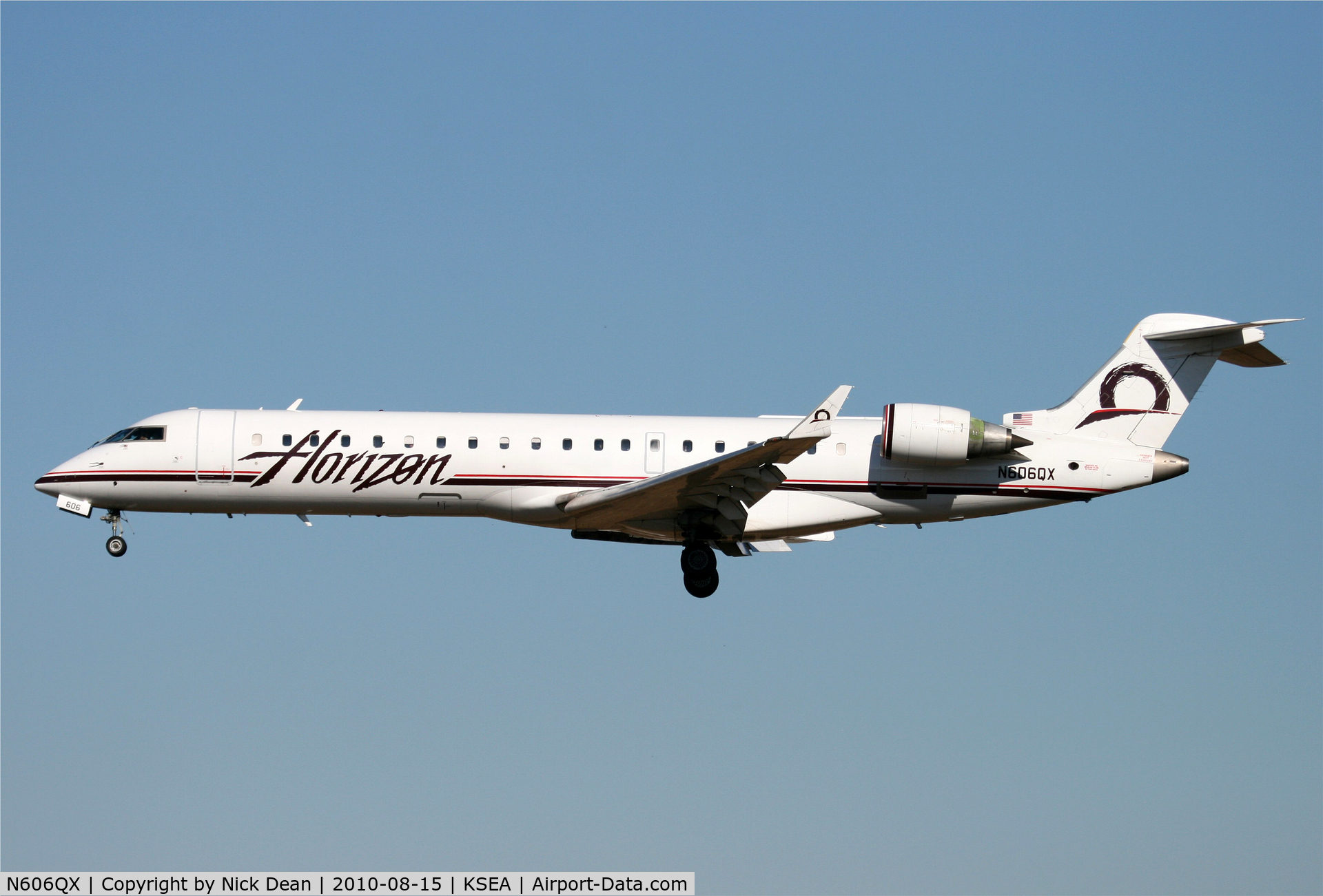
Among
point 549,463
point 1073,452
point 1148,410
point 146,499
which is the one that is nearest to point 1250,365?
point 1148,410

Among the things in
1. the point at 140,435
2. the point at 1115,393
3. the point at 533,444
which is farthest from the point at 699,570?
the point at 140,435

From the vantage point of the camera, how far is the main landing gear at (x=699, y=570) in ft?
87.6

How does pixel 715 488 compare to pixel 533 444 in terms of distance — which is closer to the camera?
pixel 715 488

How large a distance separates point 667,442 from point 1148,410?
9.11 meters

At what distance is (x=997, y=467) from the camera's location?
1059 inches

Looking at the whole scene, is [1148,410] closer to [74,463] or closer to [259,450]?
[259,450]

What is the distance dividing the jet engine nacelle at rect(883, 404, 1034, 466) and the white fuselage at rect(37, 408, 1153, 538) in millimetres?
487

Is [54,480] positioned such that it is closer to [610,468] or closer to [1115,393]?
[610,468]

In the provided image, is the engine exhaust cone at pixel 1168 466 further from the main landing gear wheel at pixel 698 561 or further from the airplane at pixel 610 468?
Answer: the main landing gear wheel at pixel 698 561

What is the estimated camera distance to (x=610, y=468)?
26.5 m

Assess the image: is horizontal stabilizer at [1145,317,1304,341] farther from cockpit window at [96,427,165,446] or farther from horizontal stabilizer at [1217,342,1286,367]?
cockpit window at [96,427,165,446]

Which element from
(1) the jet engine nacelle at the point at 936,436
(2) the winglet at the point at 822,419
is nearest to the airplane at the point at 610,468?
(1) the jet engine nacelle at the point at 936,436

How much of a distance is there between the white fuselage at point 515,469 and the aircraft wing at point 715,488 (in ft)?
1.83

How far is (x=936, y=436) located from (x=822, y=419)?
162 inches
